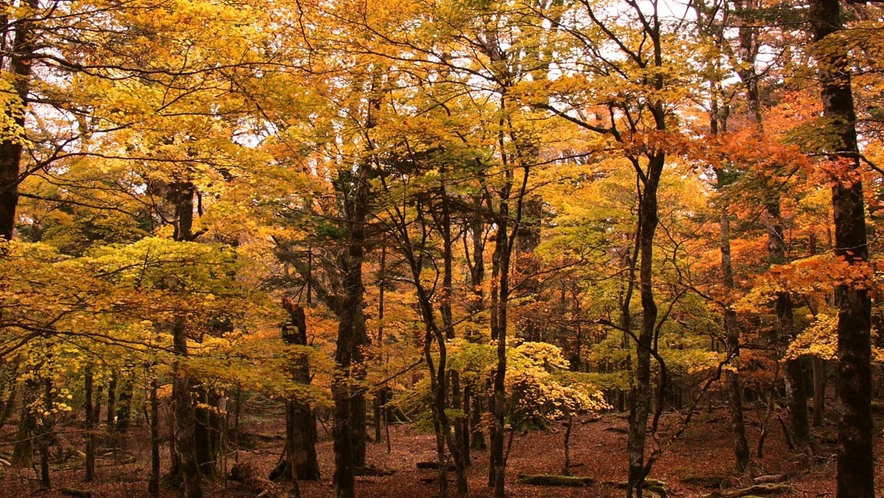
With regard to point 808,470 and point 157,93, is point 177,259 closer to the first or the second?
point 157,93

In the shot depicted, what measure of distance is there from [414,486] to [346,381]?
4.99 metres

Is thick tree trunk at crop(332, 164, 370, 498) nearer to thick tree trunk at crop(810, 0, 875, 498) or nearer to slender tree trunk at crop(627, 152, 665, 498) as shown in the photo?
slender tree trunk at crop(627, 152, 665, 498)

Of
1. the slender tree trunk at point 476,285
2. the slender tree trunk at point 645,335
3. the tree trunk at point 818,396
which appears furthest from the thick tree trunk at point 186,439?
the tree trunk at point 818,396

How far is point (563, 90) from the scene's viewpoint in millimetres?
6523

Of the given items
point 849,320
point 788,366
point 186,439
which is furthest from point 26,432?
point 788,366

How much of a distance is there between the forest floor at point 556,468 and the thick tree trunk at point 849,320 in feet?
11.3

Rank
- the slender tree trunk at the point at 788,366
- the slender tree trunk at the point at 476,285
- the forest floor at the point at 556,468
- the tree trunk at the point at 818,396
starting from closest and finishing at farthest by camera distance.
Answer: the forest floor at the point at 556,468, the slender tree trunk at the point at 476,285, the slender tree trunk at the point at 788,366, the tree trunk at the point at 818,396

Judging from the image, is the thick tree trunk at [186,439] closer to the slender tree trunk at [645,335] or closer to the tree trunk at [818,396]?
the slender tree trunk at [645,335]

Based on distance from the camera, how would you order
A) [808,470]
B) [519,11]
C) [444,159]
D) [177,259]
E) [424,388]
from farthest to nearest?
[808,470] → [424,388] → [444,159] → [177,259] → [519,11]

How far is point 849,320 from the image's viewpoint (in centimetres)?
719

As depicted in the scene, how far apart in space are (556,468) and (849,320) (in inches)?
421

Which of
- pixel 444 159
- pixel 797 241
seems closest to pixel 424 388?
pixel 444 159

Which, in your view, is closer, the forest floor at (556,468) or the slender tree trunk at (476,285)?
the forest floor at (556,468)

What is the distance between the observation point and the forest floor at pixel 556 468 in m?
12.5
